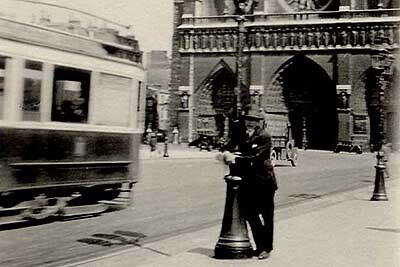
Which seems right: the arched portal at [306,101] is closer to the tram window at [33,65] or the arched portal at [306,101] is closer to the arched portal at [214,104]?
the arched portal at [214,104]

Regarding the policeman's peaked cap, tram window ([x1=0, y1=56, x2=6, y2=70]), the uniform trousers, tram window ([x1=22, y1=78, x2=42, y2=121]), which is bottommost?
the uniform trousers

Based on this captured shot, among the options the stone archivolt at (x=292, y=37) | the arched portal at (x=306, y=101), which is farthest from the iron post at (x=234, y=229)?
the arched portal at (x=306, y=101)

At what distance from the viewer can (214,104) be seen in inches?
1949

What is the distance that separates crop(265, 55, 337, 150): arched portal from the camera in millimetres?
46094

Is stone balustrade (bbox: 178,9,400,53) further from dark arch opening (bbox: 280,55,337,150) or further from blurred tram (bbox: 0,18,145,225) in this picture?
blurred tram (bbox: 0,18,145,225)

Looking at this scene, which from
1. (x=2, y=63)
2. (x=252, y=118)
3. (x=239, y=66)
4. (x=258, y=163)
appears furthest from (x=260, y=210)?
(x=2, y=63)

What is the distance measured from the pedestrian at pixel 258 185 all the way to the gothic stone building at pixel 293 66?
120 ft

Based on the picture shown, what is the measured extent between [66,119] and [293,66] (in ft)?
127

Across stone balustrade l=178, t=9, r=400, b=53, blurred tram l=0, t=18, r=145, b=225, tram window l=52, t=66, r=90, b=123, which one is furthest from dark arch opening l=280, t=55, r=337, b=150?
tram window l=52, t=66, r=90, b=123

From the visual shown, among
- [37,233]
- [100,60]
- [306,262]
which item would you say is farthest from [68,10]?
[306,262]

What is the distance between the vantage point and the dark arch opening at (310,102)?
4606 centimetres

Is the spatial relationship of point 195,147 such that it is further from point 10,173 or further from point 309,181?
point 10,173

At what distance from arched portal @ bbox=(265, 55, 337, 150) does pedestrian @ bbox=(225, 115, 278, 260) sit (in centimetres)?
3905

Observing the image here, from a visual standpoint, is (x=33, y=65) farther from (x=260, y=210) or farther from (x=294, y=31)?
(x=294, y=31)
